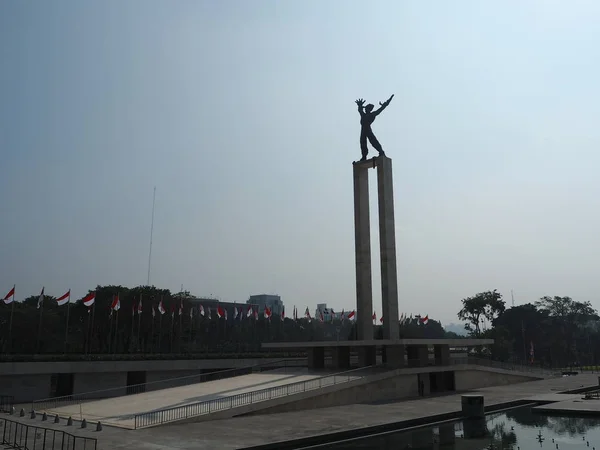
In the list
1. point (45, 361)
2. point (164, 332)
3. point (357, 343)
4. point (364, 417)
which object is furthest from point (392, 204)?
point (164, 332)

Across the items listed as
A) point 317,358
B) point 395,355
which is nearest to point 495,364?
point 395,355

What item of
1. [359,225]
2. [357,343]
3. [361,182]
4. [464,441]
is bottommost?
[464,441]

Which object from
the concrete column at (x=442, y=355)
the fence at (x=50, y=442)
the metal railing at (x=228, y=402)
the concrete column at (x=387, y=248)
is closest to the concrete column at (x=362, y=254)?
the concrete column at (x=387, y=248)

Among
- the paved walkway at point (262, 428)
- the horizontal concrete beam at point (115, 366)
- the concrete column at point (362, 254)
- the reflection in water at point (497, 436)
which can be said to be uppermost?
the concrete column at point (362, 254)

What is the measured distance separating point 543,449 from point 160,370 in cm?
3316

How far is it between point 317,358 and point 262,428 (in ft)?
63.5

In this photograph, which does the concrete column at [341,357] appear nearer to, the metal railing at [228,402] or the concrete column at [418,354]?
the concrete column at [418,354]

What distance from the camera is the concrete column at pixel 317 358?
3969 cm

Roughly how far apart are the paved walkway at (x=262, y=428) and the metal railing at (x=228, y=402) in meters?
0.87

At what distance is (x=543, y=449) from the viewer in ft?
61.4

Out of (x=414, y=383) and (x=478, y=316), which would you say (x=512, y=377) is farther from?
(x=478, y=316)

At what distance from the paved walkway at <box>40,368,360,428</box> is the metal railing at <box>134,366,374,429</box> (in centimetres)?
83

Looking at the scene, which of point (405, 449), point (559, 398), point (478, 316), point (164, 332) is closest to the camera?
point (405, 449)

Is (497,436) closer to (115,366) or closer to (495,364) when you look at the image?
(495,364)
